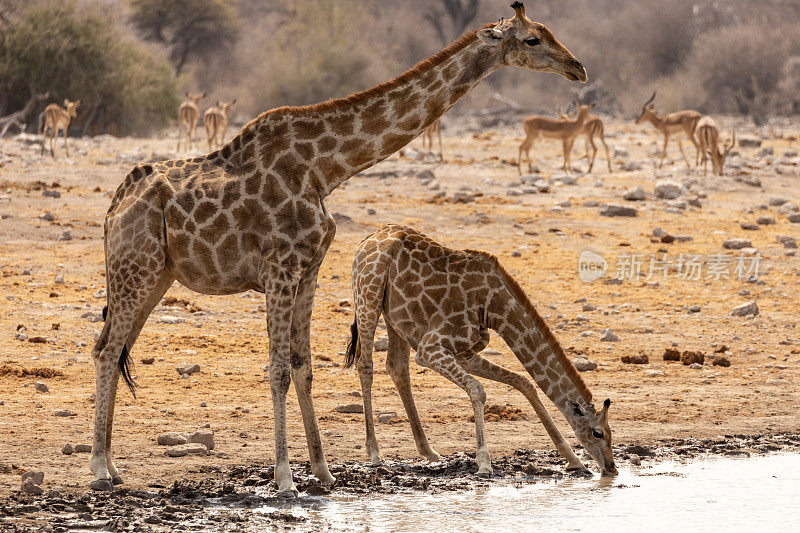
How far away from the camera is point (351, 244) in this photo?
16.5 metres

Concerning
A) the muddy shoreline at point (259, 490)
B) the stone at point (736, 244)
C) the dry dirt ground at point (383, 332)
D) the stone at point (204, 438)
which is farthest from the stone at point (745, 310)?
the stone at point (204, 438)

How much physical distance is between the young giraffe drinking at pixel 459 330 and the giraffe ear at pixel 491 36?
1.67 metres

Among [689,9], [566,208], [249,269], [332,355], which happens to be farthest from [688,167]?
[689,9]

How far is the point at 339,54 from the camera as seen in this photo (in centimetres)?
4484

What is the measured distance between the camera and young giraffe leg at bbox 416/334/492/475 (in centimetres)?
761

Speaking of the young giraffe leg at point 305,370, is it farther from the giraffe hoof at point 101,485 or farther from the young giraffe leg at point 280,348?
the giraffe hoof at point 101,485

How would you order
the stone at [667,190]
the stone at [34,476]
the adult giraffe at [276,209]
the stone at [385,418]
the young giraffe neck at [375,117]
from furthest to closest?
the stone at [667,190] < the stone at [385,418] < the young giraffe neck at [375,117] < the adult giraffe at [276,209] < the stone at [34,476]

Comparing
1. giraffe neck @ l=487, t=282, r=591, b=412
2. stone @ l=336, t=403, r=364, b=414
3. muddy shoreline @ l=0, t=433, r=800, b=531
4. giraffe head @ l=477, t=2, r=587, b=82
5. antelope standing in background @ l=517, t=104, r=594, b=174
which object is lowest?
muddy shoreline @ l=0, t=433, r=800, b=531

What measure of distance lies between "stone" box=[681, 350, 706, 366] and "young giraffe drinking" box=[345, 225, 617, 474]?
3883 millimetres

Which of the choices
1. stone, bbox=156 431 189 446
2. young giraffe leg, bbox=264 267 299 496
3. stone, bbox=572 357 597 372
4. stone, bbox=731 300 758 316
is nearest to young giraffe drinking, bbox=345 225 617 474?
young giraffe leg, bbox=264 267 299 496

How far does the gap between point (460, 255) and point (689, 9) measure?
159 feet

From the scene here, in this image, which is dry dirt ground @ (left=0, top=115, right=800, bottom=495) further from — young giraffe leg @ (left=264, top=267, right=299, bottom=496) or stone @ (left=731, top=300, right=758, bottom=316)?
young giraffe leg @ (left=264, top=267, right=299, bottom=496)

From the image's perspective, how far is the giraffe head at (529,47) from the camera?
7141 millimetres

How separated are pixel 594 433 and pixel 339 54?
3860cm
